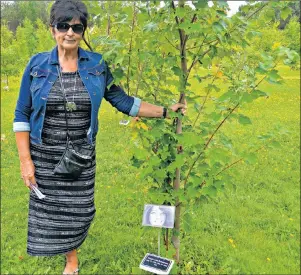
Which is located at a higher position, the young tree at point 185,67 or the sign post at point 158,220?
the young tree at point 185,67

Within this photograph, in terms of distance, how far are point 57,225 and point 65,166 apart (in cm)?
54

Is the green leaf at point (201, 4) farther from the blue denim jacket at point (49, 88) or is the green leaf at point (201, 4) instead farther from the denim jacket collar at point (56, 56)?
the denim jacket collar at point (56, 56)

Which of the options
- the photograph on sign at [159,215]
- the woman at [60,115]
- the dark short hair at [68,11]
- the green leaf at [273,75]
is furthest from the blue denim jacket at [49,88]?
the green leaf at [273,75]

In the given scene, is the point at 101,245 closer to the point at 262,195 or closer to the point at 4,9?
the point at 262,195

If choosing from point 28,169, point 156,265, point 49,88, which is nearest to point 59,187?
point 28,169

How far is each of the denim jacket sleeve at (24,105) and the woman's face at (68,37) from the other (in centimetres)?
29

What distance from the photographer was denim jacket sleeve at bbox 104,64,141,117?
250cm

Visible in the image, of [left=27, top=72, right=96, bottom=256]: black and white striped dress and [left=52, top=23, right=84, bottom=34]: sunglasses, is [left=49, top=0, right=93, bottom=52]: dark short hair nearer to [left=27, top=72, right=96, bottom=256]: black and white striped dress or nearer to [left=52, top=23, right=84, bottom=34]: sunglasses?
[left=52, top=23, right=84, bottom=34]: sunglasses

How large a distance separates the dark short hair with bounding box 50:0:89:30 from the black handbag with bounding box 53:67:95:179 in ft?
2.48

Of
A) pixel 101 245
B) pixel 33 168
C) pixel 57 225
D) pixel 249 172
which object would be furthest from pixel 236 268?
pixel 249 172

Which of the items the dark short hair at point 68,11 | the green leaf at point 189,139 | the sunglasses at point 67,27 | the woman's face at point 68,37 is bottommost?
the green leaf at point 189,139

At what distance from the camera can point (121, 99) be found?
2.53 metres

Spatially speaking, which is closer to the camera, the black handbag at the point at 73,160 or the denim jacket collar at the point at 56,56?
the denim jacket collar at the point at 56,56

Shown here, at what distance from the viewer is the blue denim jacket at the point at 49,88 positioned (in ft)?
7.68
